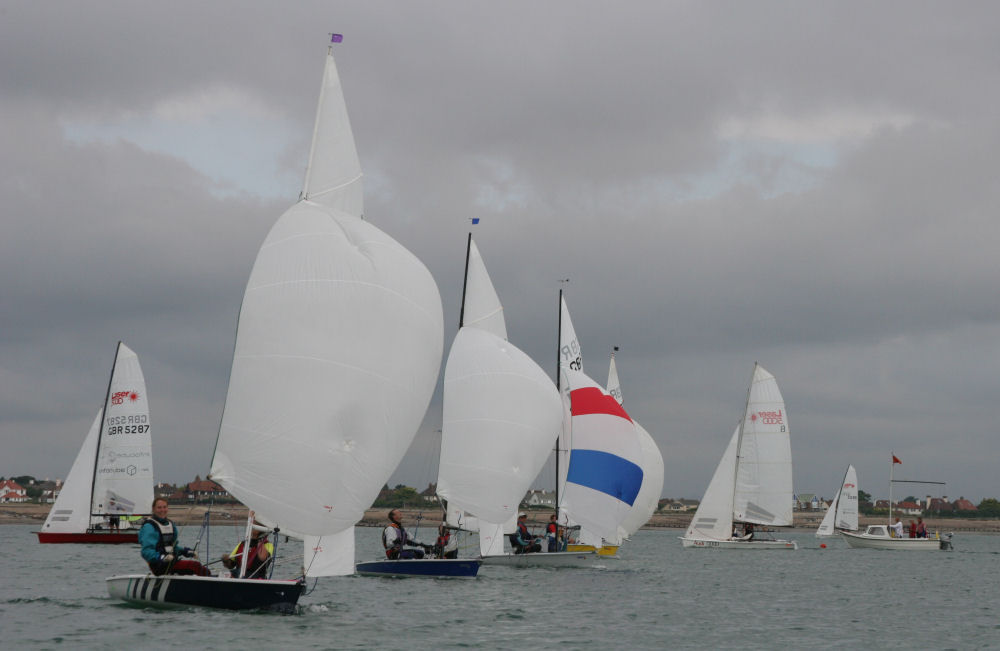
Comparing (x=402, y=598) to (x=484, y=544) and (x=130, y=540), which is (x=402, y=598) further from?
(x=130, y=540)

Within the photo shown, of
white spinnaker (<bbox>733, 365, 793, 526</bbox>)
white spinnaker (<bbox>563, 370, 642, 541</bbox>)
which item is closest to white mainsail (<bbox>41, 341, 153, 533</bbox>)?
white spinnaker (<bbox>563, 370, 642, 541</bbox>)

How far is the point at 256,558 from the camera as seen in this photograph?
67.5ft

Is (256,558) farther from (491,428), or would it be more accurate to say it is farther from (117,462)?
(117,462)

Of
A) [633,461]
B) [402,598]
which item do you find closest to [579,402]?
[633,461]

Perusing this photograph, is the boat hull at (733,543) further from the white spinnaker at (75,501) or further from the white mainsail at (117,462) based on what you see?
the white spinnaker at (75,501)

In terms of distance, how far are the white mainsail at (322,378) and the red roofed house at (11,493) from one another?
401 feet

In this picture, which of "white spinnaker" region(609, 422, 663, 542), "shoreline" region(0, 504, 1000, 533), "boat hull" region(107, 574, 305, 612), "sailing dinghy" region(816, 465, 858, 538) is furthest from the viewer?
"shoreline" region(0, 504, 1000, 533)

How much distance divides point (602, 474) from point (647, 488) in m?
12.7

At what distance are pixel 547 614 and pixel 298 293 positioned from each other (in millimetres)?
10106

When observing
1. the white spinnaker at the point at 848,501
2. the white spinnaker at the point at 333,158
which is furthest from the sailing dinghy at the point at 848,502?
the white spinnaker at the point at 333,158

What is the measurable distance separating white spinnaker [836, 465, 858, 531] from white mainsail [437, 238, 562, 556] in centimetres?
4744

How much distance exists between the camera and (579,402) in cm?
3875

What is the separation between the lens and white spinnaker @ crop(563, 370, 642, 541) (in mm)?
37125

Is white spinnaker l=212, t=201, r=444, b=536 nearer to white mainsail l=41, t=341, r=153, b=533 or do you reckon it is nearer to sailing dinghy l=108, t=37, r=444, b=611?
sailing dinghy l=108, t=37, r=444, b=611
